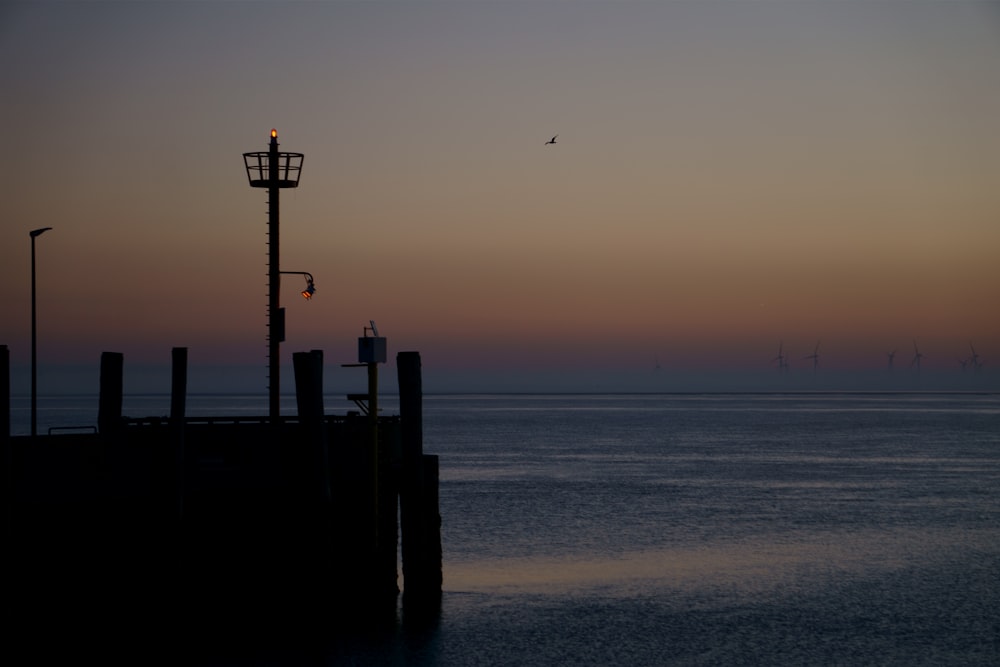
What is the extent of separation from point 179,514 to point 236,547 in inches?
76.1

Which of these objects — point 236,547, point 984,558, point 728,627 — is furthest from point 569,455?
point 236,547

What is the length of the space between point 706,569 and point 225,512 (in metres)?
17.6

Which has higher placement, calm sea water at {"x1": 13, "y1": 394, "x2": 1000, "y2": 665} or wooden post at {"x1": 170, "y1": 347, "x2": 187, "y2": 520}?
wooden post at {"x1": 170, "y1": 347, "x2": 187, "y2": 520}

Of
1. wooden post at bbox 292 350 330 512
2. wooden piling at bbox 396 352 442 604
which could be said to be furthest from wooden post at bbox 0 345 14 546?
wooden piling at bbox 396 352 442 604

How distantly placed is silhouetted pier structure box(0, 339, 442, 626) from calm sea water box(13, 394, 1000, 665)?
1337 millimetres

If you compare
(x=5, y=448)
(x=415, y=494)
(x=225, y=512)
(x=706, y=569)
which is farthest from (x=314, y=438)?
(x=706, y=569)

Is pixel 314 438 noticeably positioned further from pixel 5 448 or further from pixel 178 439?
pixel 5 448

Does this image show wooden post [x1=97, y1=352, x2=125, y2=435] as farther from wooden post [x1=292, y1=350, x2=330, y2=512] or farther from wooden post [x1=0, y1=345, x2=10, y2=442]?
wooden post [x1=0, y1=345, x2=10, y2=442]

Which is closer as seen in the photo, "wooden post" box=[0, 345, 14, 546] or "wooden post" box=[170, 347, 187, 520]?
"wooden post" box=[0, 345, 14, 546]

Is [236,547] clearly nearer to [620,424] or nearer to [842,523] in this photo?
[842,523]

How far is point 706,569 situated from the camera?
34.2 meters

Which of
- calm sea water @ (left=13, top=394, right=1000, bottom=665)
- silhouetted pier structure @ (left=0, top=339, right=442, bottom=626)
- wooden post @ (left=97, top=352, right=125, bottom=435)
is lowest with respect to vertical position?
calm sea water @ (left=13, top=394, right=1000, bottom=665)

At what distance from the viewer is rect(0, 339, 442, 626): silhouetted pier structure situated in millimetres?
18578

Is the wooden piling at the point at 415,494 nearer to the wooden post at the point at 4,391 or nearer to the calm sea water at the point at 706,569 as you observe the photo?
the calm sea water at the point at 706,569
